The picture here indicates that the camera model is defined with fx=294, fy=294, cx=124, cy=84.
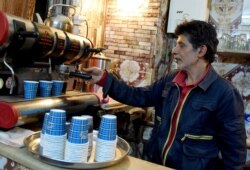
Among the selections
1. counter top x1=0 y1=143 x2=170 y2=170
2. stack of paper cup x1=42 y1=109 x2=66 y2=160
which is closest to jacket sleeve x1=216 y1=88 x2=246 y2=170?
counter top x1=0 y1=143 x2=170 y2=170

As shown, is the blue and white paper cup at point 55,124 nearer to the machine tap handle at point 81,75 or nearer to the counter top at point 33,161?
the counter top at point 33,161

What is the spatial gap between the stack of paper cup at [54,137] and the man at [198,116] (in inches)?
25.5

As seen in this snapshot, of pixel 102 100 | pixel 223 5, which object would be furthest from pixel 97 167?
pixel 223 5

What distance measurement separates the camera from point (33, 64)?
1448 millimetres

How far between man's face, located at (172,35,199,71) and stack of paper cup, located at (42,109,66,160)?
0.80 metres

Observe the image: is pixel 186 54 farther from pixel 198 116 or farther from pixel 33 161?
pixel 33 161

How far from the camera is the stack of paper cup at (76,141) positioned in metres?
0.88

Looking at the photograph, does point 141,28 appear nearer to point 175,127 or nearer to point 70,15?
point 70,15

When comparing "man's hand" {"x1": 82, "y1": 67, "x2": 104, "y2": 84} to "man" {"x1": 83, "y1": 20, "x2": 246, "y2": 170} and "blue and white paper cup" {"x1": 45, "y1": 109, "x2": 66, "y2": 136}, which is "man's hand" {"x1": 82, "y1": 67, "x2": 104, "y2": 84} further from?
"blue and white paper cup" {"x1": 45, "y1": 109, "x2": 66, "y2": 136}

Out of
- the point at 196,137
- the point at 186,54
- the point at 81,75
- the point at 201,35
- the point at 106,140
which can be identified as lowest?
the point at 196,137

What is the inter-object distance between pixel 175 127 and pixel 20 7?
1276mm

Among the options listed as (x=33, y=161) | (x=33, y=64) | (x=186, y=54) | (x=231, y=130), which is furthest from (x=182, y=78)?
(x=33, y=161)

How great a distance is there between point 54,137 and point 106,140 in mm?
160

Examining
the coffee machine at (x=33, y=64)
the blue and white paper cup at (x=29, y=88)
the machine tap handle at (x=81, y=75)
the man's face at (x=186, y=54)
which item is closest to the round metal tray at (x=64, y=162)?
the coffee machine at (x=33, y=64)
